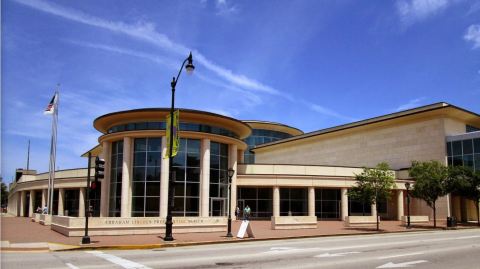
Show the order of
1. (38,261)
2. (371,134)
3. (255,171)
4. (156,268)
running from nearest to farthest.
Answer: (156,268) < (38,261) < (255,171) < (371,134)

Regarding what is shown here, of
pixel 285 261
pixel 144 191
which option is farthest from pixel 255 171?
pixel 285 261

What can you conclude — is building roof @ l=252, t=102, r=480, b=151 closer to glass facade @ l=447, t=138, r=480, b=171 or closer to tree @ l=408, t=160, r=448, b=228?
glass facade @ l=447, t=138, r=480, b=171

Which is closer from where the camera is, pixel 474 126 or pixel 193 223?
pixel 193 223

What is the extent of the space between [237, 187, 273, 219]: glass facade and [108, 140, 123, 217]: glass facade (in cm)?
1345

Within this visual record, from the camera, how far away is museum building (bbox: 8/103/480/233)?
121 feet

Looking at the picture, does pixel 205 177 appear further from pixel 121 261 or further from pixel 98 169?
pixel 121 261

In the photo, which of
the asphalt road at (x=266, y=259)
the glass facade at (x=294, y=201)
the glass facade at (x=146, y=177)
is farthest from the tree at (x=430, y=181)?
the glass facade at (x=146, y=177)

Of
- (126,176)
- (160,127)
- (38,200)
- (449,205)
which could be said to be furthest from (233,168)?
(38,200)

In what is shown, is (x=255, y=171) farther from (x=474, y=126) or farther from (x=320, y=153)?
(x=474, y=126)

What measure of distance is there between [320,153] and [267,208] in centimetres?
2026

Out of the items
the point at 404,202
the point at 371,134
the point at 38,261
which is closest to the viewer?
the point at 38,261

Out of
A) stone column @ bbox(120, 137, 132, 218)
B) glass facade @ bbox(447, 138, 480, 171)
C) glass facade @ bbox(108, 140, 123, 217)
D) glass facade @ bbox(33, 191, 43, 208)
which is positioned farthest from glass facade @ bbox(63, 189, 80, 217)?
glass facade @ bbox(447, 138, 480, 171)

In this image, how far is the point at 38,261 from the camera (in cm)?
1383

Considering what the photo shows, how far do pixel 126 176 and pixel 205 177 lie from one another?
262 inches
